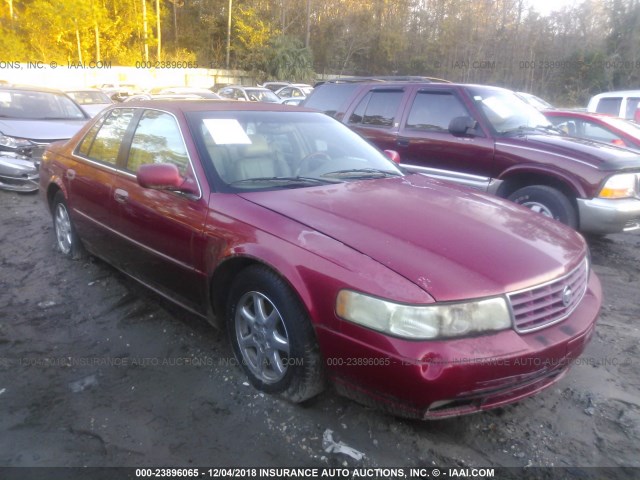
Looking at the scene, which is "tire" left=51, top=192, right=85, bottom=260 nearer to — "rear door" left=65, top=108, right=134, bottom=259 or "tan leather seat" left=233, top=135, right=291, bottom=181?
"rear door" left=65, top=108, right=134, bottom=259

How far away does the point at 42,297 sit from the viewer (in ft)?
13.6

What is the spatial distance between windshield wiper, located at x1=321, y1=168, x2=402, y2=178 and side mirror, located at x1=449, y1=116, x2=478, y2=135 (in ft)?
7.57

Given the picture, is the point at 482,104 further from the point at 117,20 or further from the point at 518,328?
the point at 117,20

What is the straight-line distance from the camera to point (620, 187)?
5062mm

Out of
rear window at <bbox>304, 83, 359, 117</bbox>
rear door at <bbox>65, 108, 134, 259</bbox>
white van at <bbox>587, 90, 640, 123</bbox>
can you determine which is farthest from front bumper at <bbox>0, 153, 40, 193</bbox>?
white van at <bbox>587, 90, 640, 123</bbox>

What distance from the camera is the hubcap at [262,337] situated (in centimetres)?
269

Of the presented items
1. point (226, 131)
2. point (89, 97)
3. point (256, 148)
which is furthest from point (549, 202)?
point (89, 97)

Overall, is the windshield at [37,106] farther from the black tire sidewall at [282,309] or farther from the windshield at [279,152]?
the black tire sidewall at [282,309]

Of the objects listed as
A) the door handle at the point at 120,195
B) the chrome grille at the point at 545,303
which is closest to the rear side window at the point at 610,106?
the chrome grille at the point at 545,303

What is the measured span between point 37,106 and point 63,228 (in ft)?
15.6

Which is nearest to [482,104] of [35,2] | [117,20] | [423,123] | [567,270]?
[423,123]

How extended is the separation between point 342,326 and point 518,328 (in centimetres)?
78

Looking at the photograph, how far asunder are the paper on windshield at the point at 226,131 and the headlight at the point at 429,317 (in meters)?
1.50

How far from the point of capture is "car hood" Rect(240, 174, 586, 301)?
2.28m
